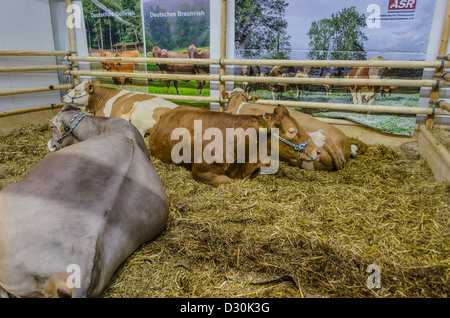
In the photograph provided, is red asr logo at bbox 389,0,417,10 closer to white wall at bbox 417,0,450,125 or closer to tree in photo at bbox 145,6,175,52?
white wall at bbox 417,0,450,125

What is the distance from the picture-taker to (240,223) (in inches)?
110

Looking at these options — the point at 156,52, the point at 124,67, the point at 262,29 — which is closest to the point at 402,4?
the point at 262,29

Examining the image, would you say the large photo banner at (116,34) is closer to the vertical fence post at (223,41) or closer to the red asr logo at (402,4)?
the vertical fence post at (223,41)

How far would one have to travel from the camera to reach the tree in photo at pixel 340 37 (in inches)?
210

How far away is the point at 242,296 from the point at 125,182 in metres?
1.13

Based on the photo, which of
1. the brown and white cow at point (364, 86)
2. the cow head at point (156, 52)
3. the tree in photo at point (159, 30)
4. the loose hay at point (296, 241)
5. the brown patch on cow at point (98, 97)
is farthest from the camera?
the cow head at point (156, 52)

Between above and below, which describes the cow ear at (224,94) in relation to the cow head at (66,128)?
above

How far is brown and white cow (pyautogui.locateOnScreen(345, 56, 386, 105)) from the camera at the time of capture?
17.4ft

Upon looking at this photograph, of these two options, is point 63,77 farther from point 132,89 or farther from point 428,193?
point 428,193

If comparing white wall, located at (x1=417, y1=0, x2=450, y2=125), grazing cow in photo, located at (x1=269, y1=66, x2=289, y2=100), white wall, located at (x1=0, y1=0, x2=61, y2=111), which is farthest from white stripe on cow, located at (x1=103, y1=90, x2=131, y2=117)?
white wall, located at (x1=417, y1=0, x2=450, y2=125)

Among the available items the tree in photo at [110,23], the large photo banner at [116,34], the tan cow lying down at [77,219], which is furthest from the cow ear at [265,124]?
the tree in photo at [110,23]

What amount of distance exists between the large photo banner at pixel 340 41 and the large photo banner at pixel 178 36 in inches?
29.6

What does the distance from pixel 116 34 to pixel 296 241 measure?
21.1 feet

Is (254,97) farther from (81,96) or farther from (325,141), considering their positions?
(81,96)
